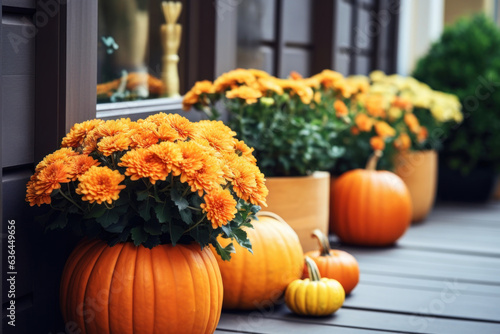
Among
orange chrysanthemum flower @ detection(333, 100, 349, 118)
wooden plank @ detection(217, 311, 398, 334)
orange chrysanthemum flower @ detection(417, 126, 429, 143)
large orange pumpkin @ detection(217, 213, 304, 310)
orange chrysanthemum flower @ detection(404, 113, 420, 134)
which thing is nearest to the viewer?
wooden plank @ detection(217, 311, 398, 334)

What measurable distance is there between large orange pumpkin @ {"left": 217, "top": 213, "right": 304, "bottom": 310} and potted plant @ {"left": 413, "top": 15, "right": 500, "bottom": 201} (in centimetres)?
327

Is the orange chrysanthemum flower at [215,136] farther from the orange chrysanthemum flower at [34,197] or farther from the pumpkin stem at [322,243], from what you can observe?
the pumpkin stem at [322,243]

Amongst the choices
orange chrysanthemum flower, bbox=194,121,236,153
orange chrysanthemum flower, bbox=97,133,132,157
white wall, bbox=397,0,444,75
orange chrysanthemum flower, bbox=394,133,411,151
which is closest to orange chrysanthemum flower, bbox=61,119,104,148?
orange chrysanthemum flower, bbox=97,133,132,157

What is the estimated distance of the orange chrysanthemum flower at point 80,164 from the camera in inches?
76.5

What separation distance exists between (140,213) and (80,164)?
205 millimetres

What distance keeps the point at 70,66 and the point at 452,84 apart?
14.0ft

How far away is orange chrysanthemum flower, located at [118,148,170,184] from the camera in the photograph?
189cm

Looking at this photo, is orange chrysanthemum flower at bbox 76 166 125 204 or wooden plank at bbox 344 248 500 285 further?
wooden plank at bbox 344 248 500 285

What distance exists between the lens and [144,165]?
1895 mm

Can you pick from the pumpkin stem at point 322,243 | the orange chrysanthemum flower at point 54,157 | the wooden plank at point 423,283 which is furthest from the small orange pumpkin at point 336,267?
the orange chrysanthemum flower at point 54,157

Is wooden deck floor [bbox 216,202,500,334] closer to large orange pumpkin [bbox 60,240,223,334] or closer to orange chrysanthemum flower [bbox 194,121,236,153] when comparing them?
large orange pumpkin [bbox 60,240,223,334]

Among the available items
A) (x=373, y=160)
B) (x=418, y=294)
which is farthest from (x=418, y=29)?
(x=418, y=294)

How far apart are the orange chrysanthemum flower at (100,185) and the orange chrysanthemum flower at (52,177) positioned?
4 cm

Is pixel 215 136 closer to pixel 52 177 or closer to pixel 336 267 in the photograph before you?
pixel 52 177
